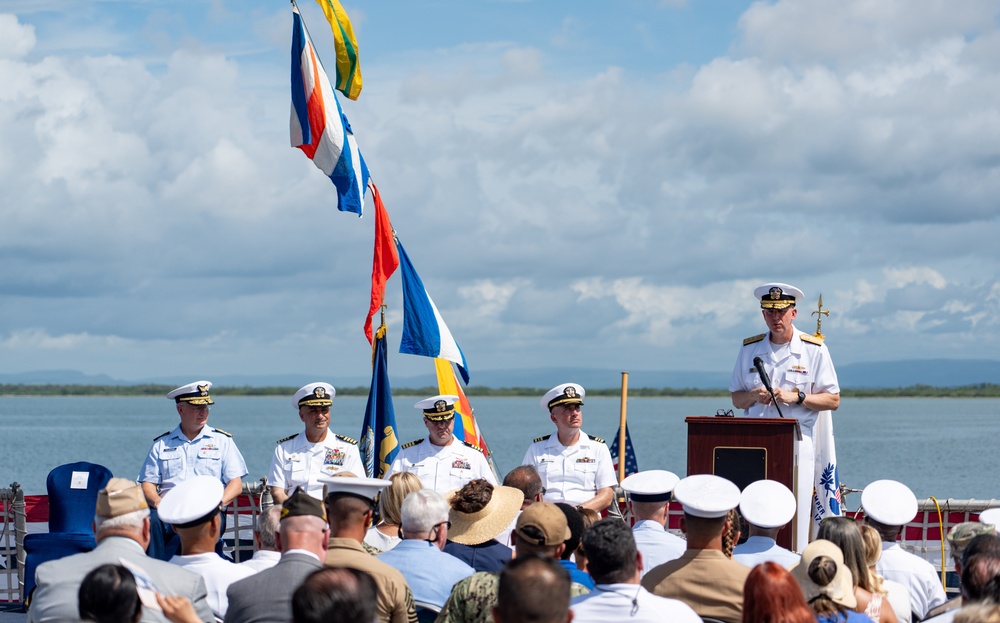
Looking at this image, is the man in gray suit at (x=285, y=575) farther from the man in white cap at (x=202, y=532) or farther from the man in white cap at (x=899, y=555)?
the man in white cap at (x=899, y=555)

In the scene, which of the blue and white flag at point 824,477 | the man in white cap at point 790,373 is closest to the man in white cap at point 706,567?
the man in white cap at point 790,373

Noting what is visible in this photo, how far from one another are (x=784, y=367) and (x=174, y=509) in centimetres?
407

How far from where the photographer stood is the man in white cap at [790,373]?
7.20 meters

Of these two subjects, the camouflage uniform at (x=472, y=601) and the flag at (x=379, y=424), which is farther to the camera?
the flag at (x=379, y=424)

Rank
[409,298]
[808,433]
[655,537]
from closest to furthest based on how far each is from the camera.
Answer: [655,537], [808,433], [409,298]

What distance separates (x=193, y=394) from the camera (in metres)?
7.86

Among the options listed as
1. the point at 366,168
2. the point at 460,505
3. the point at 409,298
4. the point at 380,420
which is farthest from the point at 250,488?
the point at 460,505

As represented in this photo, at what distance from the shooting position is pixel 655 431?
2598 inches

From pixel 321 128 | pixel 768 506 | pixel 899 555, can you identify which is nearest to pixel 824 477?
pixel 899 555

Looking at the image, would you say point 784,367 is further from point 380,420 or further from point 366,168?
point 366,168

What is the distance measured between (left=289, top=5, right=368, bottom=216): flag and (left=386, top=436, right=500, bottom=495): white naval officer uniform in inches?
89.9

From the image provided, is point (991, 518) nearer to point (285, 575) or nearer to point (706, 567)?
point (706, 567)

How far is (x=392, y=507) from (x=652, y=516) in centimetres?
122

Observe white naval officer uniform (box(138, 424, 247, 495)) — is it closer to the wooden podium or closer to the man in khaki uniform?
the wooden podium
